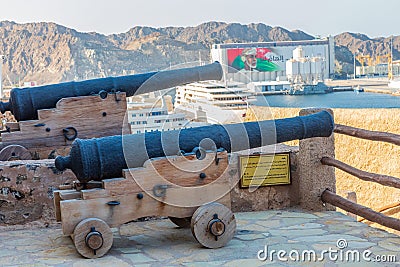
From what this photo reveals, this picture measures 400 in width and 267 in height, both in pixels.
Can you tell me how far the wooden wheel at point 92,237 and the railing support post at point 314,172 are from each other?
181cm

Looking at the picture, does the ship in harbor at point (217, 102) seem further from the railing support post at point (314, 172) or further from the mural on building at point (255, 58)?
the mural on building at point (255, 58)

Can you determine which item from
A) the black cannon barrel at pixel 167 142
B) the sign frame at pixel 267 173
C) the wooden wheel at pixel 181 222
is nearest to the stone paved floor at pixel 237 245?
the wooden wheel at pixel 181 222

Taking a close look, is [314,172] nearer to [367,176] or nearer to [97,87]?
[367,176]

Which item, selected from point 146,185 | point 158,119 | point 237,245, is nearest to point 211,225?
point 237,245

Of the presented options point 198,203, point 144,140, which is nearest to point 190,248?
point 198,203

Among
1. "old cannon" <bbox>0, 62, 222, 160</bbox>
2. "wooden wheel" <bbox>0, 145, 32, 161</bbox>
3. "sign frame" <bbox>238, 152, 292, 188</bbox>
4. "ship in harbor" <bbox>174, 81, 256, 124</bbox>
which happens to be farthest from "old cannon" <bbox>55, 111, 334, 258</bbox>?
"old cannon" <bbox>0, 62, 222, 160</bbox>

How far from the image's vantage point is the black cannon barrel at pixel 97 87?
18.2 ft

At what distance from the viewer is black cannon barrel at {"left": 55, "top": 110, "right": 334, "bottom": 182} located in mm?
3543

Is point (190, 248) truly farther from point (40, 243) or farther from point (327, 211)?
point (327, 211)

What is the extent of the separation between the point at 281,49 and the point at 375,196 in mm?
90730

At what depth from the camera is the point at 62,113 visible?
5559mm

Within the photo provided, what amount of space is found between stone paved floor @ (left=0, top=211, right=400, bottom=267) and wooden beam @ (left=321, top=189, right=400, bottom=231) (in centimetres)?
7

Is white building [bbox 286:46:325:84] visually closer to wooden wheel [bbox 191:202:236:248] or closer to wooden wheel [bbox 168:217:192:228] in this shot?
wooden wheel [bbox 168:217:192:228]

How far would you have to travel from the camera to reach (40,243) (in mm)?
3932
